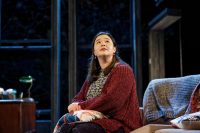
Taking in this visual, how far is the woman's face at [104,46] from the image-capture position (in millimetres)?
2737

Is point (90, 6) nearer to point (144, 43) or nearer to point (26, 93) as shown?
point (144, 43)

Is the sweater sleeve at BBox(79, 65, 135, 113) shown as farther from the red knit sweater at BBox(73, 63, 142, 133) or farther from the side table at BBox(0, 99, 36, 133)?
the side table at BBox(0, 99, 36, 133)

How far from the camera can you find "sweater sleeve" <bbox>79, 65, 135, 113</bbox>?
2.53 meters

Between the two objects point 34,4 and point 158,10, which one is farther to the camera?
point 34,4

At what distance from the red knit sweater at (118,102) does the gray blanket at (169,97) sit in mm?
234

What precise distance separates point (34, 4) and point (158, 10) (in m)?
1.83

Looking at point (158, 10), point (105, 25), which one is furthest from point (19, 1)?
point (158, 10)

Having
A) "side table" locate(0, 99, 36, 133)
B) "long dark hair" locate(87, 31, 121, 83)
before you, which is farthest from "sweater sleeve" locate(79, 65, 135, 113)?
"side table" locate(0, 99, 36, 133)

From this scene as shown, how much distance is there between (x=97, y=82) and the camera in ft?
9.04

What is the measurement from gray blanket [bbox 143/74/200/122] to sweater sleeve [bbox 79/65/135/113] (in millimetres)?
353

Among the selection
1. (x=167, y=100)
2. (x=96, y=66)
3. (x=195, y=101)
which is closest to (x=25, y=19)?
(x=96, y=66)

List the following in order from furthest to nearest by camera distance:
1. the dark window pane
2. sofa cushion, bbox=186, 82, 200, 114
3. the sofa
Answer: the dark window pane < the sofa < sofa cushion, bbox=186, 82, 200, 114

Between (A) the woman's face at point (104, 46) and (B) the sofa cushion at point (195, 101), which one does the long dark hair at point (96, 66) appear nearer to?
(A) the woman's face at point (104, 46)

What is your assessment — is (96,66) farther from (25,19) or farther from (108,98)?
(25,19)
